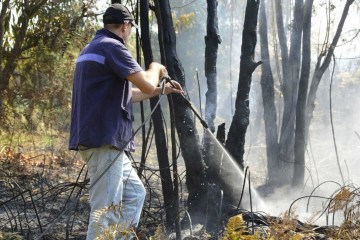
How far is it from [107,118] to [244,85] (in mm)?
2950

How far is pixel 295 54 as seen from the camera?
11680mm

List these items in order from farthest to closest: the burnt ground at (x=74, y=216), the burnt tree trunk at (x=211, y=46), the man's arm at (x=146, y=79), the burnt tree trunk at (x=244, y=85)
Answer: the burnt tree trunk at (x=211, y=46), the burnt tree trunk at (x=244, y=85), the man's arm at (x=146, y=79), the burnt ground at (x=74, y=216)

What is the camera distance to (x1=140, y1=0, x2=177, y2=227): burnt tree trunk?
16.7ft

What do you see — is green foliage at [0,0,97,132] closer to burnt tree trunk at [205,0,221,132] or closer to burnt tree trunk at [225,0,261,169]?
burnt tree trunk at [205,0,221,132]

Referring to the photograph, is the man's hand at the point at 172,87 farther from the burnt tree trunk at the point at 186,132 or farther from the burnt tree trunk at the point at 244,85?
the burnt tree trunk at the point at 244,85

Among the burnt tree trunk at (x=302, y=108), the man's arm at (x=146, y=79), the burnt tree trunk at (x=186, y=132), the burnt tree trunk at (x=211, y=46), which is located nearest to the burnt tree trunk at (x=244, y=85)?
the burnt tree trunk at (x=211, y=46)

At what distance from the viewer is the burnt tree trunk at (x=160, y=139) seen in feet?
16.7

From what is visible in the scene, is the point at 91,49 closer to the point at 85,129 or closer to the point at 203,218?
the point at 85,129

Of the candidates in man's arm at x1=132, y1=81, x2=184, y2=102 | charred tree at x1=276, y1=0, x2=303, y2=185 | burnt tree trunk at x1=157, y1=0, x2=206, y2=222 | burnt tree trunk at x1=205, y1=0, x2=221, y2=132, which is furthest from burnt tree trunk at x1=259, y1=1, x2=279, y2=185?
man's arm at x1=132, y1=81, x2=184, y2=102

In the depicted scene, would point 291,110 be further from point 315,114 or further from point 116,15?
point 315,114

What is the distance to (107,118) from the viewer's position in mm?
4090

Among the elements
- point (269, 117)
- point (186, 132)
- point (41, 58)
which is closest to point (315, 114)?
point (269, 117)

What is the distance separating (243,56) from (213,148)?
1.20 meters

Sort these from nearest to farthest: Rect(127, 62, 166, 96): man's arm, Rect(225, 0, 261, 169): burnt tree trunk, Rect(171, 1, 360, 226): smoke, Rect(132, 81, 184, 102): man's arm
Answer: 1. Rect(127, 62, 166, 96): man's arm
2. Rect(132, 81, 184, 102): man's arm
3. Rect(225, 0, 261, 169): burnt tree trunk
4. Rect(171, 1, 360, 226): smoke
